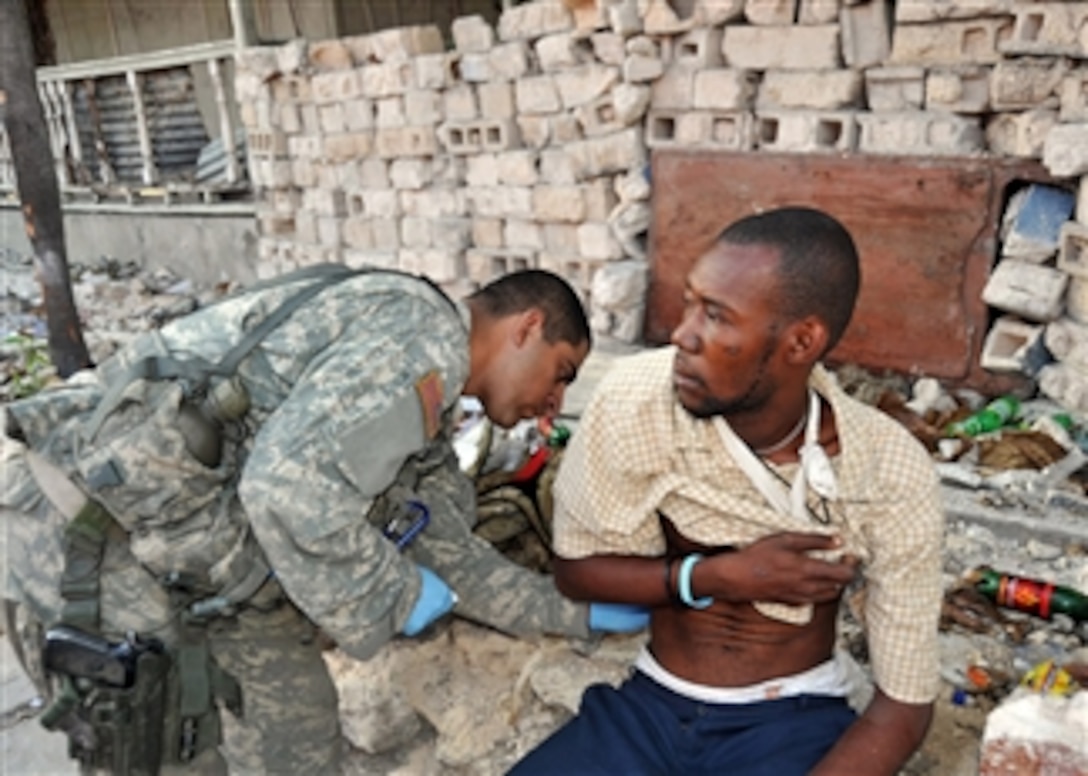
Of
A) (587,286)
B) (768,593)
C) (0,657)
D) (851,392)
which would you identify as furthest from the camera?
(587,286)

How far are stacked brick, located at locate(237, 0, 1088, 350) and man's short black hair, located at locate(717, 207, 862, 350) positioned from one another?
2.61 metres

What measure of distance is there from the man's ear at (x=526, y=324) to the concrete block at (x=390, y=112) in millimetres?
4721

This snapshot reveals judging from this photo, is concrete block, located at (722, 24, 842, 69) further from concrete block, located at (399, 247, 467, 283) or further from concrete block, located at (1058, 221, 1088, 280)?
concrete block, located at (399, 247, 467, 283)

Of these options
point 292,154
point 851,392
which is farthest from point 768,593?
point 292,154

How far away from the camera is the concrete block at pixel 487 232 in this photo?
6004 mm

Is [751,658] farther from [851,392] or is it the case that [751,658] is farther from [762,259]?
[851,392]

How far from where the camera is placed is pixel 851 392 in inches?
164

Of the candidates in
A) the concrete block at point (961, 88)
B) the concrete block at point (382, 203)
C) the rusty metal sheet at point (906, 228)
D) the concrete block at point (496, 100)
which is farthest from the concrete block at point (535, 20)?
the concrete block at point (961, 88)

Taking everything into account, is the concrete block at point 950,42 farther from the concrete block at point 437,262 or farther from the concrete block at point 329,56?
the concrete block at point 329,56

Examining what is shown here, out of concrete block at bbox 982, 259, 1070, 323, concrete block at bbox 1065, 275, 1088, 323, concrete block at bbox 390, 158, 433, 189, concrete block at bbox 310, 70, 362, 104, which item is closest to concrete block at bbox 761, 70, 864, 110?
concrete block at bbox 982, 259, 1070, 323

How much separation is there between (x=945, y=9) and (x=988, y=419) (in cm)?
174

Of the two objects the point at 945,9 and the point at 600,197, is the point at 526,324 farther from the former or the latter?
the point at 600,197

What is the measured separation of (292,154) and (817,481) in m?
6.65

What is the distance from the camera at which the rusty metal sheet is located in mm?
3889
